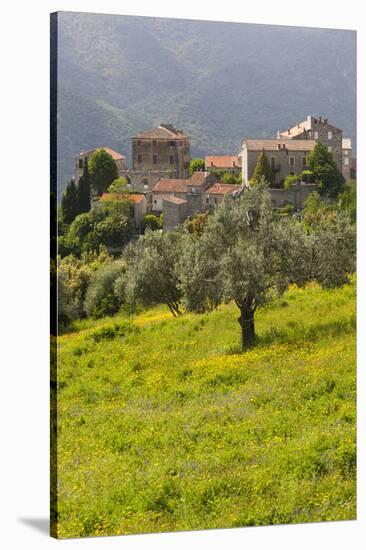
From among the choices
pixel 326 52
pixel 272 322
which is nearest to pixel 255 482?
pixel 272 322

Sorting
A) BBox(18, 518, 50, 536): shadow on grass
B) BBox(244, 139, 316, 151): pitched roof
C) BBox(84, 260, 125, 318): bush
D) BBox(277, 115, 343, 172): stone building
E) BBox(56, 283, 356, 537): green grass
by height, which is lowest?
BBox(18, 518, 50, 536): shadow on grass

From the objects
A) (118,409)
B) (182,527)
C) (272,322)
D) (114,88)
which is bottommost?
(182,527)

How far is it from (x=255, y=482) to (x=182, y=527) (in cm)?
96

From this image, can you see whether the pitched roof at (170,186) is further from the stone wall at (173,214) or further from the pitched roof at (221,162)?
the pitched roof at (221,162)

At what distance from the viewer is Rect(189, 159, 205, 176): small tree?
13360mm

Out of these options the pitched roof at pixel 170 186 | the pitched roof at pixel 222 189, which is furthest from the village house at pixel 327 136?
the pitched roof at pixel 170 186

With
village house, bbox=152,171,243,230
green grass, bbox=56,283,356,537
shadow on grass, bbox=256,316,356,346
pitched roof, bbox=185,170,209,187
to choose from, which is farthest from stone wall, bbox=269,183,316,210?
shadow on grass, bbox=256,316,356,346

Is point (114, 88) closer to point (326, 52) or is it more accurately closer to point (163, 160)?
point (163, 160)

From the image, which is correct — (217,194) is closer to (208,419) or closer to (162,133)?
(162,133)

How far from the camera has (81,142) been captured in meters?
12.3

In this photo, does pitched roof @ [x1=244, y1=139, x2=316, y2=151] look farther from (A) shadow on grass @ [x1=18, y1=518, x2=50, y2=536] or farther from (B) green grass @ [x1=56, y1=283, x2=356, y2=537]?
(A) shadow on grass @ [x1=18, y1=518, x2=50, y2=536]

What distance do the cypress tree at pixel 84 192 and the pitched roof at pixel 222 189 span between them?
1.50 metres

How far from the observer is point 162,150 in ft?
43.0

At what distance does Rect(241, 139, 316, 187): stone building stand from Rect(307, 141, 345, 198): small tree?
0.25 m
